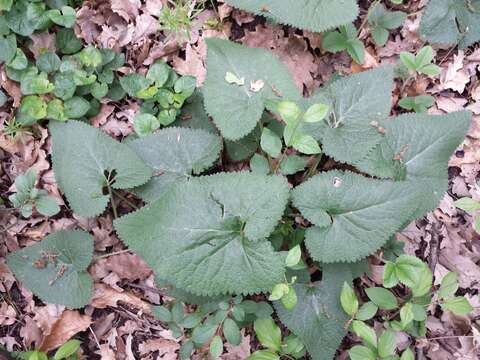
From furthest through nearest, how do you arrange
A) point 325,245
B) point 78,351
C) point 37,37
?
point 37,37, point 78,351, point 325,245

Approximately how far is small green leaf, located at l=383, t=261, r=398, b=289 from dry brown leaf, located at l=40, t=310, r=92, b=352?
1.62 meters

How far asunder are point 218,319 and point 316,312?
508 mm

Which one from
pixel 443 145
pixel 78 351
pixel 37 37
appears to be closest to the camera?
pixel 443 145

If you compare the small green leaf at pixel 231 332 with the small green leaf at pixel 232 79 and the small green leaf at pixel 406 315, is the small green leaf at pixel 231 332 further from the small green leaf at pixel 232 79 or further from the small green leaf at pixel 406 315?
the small green leaf at pixel 232 79

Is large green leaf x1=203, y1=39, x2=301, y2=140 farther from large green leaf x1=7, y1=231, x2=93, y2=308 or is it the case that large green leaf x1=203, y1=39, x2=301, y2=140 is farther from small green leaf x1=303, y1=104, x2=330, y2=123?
large green leaf x1=7, y1=231, x2=93, y2=308

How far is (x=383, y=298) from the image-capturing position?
7.93ft

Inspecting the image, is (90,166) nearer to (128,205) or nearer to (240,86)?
(128,205)

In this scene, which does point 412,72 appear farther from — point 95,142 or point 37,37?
point 37,37

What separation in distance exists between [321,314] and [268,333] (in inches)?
11.4

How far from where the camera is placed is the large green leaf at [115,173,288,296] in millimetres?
2225

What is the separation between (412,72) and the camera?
2896mm

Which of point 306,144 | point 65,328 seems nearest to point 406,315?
point 306,144

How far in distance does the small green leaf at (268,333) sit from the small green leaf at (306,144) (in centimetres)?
90

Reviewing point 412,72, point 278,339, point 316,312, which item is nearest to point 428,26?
point 412,72
